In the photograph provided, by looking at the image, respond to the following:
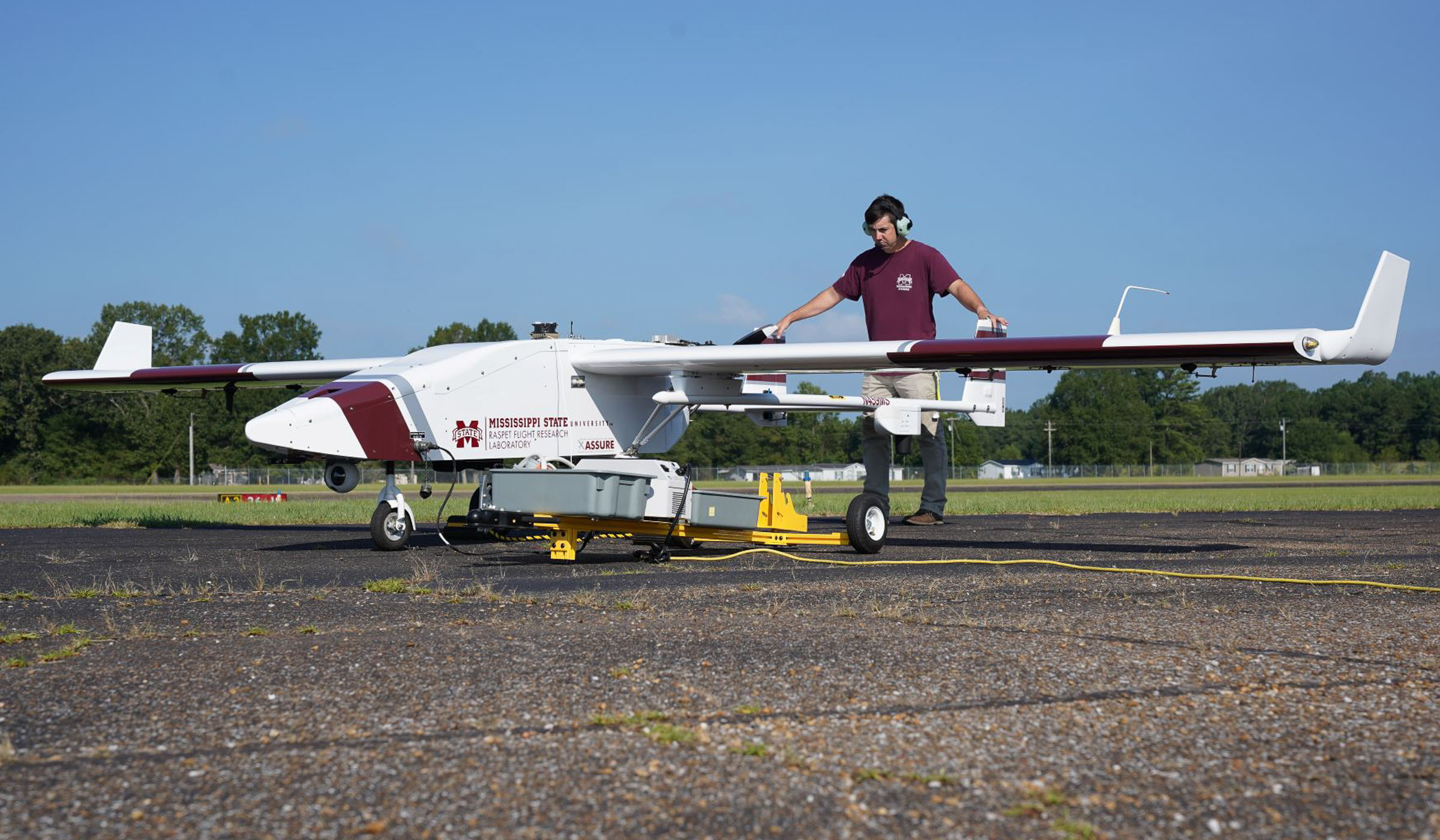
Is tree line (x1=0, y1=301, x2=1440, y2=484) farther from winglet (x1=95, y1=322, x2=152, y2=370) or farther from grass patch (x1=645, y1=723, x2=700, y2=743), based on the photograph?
grass patch (x1=645, y1=723, x2=700, y2=743)

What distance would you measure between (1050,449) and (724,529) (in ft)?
374

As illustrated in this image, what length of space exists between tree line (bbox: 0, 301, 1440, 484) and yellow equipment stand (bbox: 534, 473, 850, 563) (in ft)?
162

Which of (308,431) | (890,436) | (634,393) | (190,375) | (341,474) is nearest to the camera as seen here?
(308,431)

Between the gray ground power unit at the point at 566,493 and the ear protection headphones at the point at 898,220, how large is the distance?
5531 millimetres

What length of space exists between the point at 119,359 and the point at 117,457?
8322cm

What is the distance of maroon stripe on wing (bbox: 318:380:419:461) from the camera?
491 inches

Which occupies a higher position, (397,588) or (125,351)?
(125,351)

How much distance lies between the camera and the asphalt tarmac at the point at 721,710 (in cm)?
348

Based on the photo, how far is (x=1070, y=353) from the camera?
40.2ft

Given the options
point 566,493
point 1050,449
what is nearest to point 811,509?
point 566,493

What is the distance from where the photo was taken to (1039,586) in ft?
29.7

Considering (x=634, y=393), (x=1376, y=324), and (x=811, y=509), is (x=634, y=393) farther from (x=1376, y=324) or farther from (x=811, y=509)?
(x=811, y=509)

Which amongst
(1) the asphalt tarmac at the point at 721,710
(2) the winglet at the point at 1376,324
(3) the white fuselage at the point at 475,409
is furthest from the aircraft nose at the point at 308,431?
(2) the winglet at the point at 1376,324

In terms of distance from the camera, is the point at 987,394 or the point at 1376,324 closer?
the point at 1376,324
